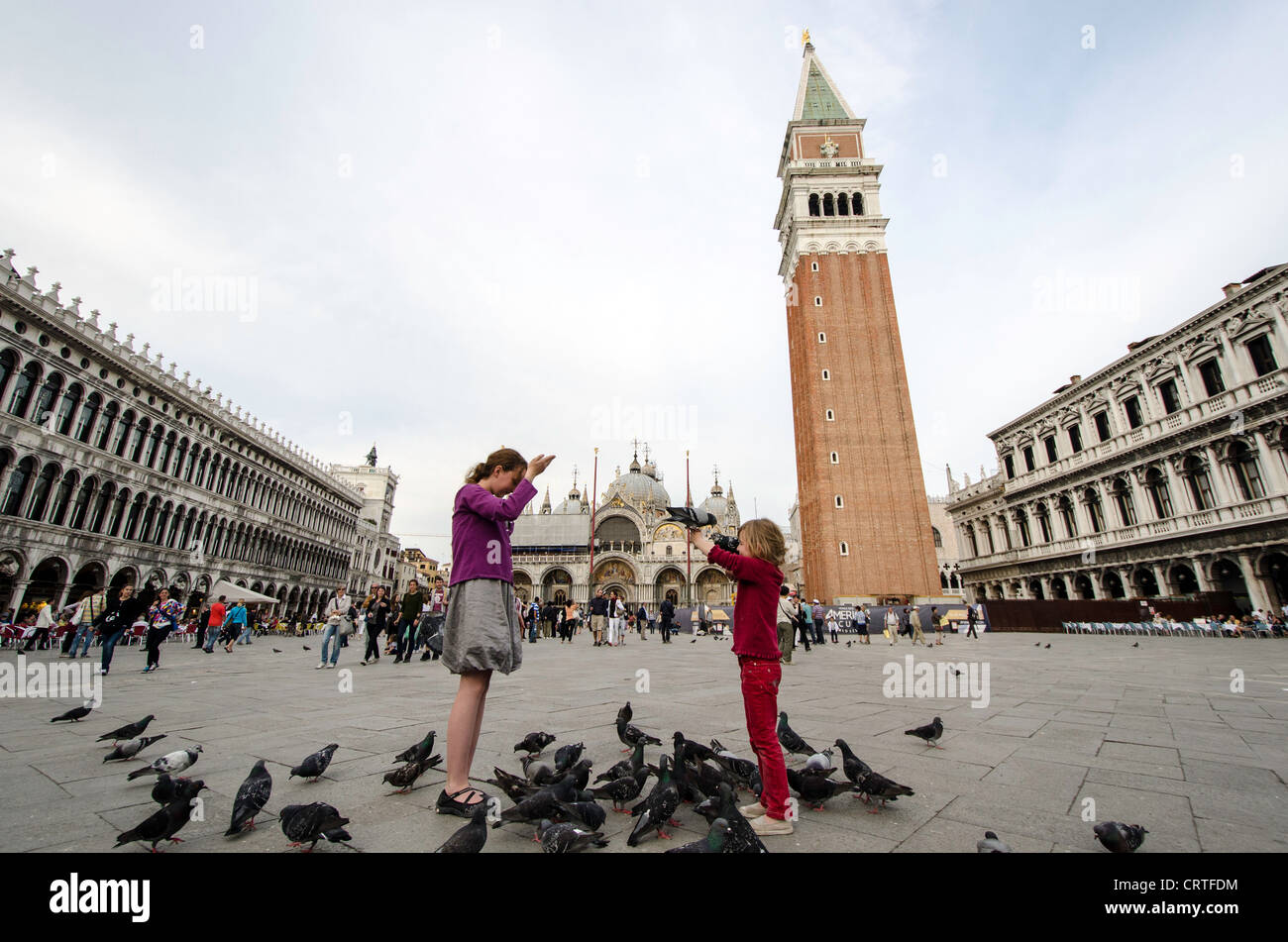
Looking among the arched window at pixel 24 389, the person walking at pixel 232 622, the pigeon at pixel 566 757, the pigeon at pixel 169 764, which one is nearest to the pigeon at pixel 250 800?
the pigeon at pixel 169 764

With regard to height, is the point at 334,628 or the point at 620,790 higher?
the point at 334,628

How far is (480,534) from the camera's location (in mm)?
2834

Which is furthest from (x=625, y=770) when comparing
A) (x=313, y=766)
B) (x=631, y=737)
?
(x=313, y=766)

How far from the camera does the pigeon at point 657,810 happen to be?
2326 mm

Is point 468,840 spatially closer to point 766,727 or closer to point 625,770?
point 625,770

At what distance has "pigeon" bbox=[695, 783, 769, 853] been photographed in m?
2.03

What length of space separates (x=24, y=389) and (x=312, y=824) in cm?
Result: 2998

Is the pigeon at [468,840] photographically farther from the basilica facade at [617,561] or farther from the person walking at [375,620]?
the basilica facade at [617,561]

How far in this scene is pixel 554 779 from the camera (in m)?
2.96

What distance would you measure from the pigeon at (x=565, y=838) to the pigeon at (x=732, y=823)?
50 centimetres

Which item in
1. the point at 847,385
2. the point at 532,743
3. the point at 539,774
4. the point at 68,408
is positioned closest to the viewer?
the point at 539,774
